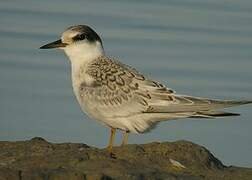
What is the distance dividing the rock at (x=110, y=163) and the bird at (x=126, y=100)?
61 cm

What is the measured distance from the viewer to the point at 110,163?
27.7 feet

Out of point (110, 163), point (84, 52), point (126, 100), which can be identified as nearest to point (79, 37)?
point (84, 52)

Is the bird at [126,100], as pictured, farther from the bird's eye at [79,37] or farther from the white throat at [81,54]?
the bird's eye at [79,37]

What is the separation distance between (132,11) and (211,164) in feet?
22.4

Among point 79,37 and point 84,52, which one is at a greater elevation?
point 79,37

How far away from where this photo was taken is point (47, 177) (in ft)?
25.6

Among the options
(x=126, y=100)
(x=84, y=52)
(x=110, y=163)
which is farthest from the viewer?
(x=84, y=52)

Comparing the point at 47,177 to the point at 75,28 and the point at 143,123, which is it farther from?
the point at 75,28

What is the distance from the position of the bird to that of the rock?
607 millimetres

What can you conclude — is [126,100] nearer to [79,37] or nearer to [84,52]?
[84,52]

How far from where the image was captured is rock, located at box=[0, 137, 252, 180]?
7.95 metres

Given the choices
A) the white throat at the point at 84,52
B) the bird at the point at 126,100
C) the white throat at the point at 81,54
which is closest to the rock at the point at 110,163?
the bird at the point at 126,100

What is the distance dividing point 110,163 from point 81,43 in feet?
8.60

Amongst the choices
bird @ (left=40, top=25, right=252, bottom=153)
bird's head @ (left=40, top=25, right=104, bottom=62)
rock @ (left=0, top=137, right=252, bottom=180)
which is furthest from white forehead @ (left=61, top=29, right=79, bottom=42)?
rock @ (left=0, top=137, right=252, bottom=180)
